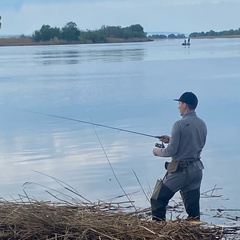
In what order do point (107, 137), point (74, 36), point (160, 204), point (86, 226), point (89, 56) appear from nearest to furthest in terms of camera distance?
point (86, 226), point (160, 204), point (107, 137), point (89, 56), point (74, 36)

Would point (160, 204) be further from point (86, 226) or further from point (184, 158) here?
point (86, 226)

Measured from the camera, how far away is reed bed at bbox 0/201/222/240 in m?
5.56

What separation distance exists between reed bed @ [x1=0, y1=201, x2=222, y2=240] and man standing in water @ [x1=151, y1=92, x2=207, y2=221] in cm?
39

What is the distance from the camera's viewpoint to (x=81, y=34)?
85375 mm

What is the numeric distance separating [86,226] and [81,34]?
80.6 m

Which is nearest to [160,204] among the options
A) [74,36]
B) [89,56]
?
[89,56]

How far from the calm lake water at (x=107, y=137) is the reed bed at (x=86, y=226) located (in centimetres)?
146

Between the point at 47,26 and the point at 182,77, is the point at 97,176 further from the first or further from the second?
the point at 47,26

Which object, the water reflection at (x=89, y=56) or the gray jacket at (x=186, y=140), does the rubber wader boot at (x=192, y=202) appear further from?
the water reflection at (x=89, y=56)

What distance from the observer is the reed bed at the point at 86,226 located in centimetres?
556

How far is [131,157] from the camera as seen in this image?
1033cm

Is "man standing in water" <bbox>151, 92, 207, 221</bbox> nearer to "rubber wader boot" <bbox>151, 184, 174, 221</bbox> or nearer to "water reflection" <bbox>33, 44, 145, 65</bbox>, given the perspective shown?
"rubber wader boot" <bbox>151, 184, 174, 221</bbox>

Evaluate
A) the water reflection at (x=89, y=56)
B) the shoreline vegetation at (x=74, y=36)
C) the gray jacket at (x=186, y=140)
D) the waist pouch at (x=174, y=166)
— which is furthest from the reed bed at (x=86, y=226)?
the shoreline vegetation at (x=74, y=36)

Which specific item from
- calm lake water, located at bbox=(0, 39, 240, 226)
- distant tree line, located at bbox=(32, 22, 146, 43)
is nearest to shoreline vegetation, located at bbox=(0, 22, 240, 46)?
distant tree line, located at bbox=(32, 22, 146, 43)
